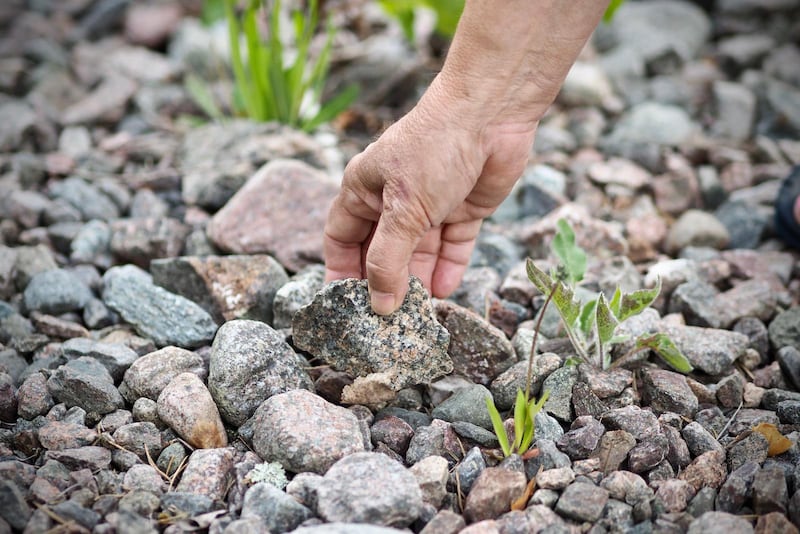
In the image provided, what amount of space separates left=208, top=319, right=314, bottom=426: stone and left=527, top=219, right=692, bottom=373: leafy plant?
0.69 metres

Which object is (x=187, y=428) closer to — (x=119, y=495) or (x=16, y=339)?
(x=119, y=495)

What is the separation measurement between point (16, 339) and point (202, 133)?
1.38 metres

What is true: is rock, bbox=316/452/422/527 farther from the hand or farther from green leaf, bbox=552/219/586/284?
green leaf, bbox=552/219/586/284

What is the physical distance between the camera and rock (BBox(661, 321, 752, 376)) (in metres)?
2.00

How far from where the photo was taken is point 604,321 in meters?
1.83

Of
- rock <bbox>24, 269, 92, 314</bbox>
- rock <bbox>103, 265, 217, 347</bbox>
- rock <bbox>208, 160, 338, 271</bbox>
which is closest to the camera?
rock <bbox>103, 265, 217, 347</bbox>

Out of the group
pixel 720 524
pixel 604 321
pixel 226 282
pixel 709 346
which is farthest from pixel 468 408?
pixel 226 282

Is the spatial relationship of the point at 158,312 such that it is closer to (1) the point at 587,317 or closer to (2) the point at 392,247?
(2) the point at 392,247

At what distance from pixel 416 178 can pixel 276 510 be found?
80cm

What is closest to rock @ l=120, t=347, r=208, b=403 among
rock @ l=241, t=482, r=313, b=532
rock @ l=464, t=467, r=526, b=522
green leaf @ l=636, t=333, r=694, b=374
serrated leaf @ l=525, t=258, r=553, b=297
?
rock @ l=241, t=482, r=313, b=532

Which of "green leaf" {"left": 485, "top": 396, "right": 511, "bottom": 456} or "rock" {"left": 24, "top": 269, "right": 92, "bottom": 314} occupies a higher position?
"rock" {"left": 24, "top": 269, "right": 92, "bottom": 314}

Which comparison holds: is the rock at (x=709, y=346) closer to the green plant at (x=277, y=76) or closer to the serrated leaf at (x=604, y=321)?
the serrated leaf at (x=604, y=321)

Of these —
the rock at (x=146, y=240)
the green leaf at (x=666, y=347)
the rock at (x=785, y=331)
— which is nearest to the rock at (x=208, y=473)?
the rock at (x=146, y=240)

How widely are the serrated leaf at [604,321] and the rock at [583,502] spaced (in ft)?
1.40
